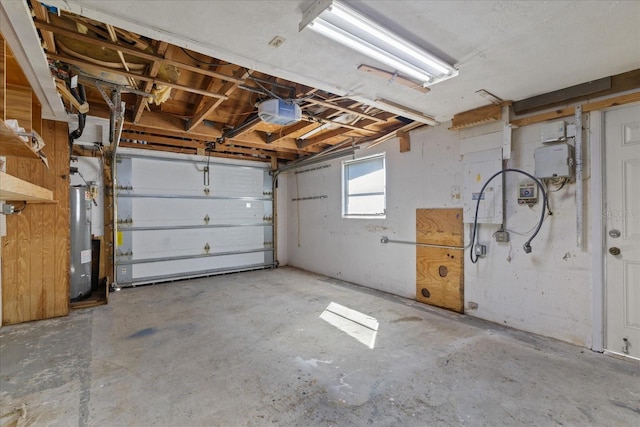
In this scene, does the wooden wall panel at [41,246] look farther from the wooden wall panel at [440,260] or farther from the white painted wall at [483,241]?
the wooden wall panel at [440,260]

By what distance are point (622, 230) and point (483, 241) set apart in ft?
3.52

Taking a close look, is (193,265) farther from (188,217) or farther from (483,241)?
(483,241)

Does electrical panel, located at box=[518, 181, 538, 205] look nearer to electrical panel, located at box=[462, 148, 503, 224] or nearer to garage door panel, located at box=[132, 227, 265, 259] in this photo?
electrical panel, located at box=[462, 148, 503, 224]

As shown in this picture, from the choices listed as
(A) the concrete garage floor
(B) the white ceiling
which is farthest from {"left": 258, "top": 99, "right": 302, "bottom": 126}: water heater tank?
(A) the concrete garage floor

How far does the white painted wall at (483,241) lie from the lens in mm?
2582

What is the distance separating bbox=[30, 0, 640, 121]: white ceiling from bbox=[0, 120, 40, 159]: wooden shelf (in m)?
0.72

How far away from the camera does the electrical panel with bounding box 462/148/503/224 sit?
2988 millimetres

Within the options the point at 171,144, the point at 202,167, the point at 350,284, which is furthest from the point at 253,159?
the point at 350,284

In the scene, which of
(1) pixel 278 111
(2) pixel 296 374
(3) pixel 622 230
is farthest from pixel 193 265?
(3) pixel 622 230

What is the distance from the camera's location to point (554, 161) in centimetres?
255

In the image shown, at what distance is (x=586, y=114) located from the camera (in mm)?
2477

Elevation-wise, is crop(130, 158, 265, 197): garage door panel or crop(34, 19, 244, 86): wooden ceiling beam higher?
crop(34, 19, 244, 86): wooden ceiling beam

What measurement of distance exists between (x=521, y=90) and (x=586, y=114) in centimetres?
55

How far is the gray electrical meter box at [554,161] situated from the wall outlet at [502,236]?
625mm
